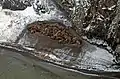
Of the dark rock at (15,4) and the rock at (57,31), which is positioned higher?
the dark rock at (15,4)

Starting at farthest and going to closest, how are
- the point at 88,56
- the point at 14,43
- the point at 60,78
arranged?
1. the point at 14,43
2. the point at 88,56
3. the point at 60,78

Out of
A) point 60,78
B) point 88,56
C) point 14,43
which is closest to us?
point 60,78

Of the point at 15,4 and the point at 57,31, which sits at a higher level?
the point at 15,4

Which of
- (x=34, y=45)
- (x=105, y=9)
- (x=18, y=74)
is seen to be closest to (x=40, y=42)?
(x=34, y=45)

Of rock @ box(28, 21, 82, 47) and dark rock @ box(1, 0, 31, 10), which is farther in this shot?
dark rock @ box(1, 0, 31, 10)

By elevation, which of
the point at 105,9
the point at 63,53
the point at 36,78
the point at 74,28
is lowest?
the point at 36,78

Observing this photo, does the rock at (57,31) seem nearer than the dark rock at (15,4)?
Yes

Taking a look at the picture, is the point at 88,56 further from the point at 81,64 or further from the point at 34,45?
the point at 34,45

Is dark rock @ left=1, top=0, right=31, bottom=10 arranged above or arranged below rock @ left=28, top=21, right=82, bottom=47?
above

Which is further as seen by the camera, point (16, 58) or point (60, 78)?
point (16, 58)

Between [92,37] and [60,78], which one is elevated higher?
[92,37]

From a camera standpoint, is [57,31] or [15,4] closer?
[57,31]
